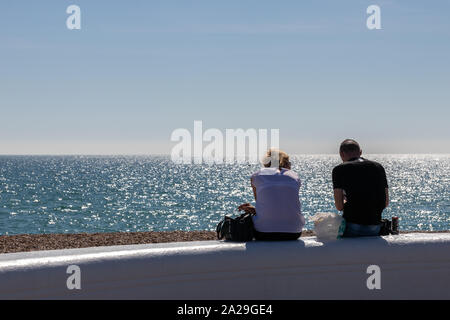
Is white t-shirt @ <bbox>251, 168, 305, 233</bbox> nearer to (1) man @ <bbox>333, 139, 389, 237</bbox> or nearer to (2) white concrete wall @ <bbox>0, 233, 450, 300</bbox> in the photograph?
(2) white concrete wall @ <bbox>0, 233, 450, 300</bbox>

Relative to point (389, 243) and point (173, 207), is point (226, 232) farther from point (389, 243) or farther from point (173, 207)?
point (173, 207)

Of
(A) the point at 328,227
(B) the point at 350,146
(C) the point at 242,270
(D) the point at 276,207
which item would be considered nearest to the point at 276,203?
(D) the point at 276,207

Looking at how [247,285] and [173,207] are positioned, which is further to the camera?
[173,207]

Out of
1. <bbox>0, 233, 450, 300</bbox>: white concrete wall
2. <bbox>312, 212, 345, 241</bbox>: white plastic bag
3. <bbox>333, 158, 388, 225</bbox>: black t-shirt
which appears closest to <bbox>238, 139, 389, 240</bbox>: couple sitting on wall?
<bbox>333, 158, 388, 225</bbox>: black t-shirt

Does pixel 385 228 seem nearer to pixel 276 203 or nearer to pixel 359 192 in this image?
pixel 359 192

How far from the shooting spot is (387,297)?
427 cm

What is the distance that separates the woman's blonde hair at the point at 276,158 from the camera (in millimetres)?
4569

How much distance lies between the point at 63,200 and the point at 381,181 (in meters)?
→ 57.2

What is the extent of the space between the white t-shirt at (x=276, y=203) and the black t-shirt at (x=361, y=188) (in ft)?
1.39

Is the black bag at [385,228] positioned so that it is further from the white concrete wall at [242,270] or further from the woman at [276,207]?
the woman at [276,207]

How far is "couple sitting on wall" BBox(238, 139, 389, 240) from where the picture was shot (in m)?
4.34

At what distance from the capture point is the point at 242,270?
398 centimetres
